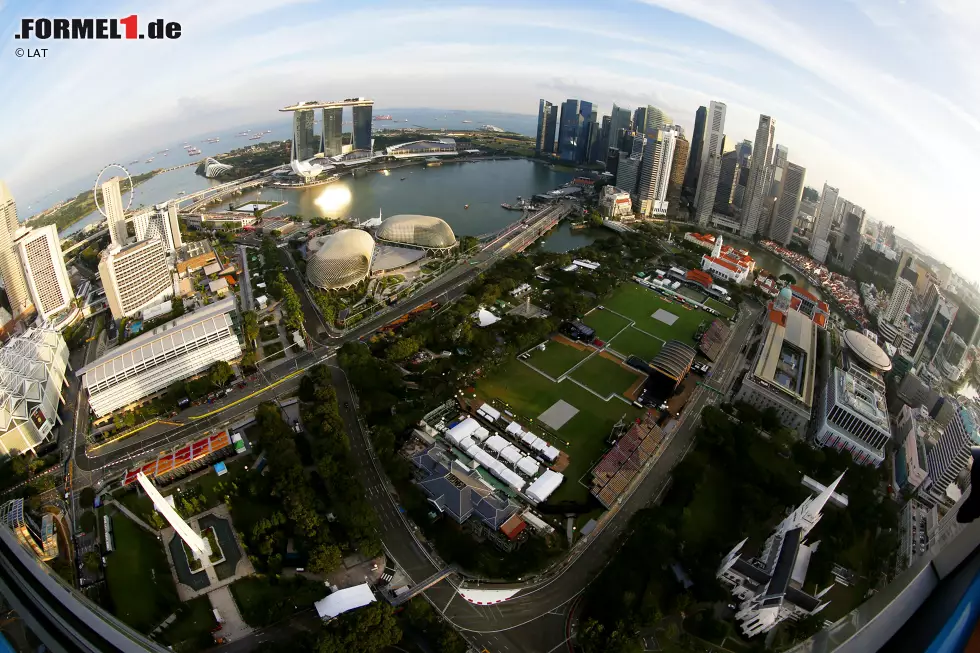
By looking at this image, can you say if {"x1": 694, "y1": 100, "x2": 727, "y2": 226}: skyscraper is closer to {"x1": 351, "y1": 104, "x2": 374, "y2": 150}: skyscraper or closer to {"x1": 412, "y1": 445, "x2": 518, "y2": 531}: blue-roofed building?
{"x1": 412, "y1": 445, "x2": 518, "y2": 531}: blue-roofed building

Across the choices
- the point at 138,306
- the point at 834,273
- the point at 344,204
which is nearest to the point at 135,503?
the point at 138,306

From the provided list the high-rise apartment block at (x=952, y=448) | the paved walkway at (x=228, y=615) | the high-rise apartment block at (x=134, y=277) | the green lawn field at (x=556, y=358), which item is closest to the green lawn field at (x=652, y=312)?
the green lawn field at (x=556, y=358)

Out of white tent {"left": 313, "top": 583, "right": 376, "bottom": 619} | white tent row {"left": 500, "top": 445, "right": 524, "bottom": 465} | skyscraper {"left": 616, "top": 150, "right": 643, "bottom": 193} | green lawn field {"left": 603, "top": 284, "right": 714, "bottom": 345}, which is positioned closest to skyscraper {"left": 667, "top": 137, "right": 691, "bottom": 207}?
skyscraper {"left": 616, "top": 150, "right": 643, "bottom": 193}

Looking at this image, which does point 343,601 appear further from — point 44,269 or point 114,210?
point 114,210

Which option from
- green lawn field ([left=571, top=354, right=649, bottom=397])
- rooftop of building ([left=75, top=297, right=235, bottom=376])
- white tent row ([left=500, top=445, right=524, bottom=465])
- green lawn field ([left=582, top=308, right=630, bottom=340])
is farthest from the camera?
green lawn field ([left=582, top=308, right=630, bottom=340])

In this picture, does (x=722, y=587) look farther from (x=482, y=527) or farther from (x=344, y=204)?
(x=344, y=204)

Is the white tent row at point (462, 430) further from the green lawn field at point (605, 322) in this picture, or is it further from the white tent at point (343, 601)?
the green lawn field at point (605, 322)
